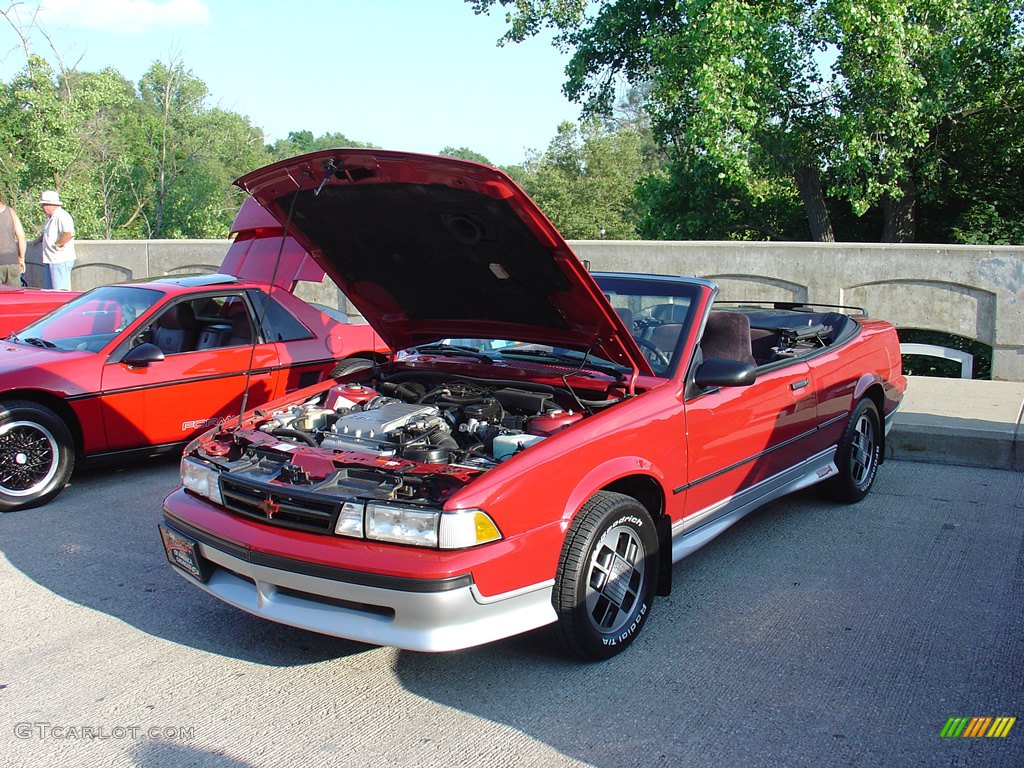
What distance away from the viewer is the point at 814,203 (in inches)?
679

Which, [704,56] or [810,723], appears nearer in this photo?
[810,723]

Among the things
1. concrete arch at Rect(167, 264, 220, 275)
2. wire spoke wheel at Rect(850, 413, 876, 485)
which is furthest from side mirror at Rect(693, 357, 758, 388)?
concrete arch at Rect(167, 264, 220, 275)

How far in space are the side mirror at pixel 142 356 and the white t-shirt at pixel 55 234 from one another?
546 cm

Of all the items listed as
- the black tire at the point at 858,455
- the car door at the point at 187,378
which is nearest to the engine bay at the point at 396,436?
the car door at the point at 187,378

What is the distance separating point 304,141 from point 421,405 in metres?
102

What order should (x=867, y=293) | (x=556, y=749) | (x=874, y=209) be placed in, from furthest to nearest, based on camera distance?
(x=874, y=209) < (x=867, y=293) < (x=556, y=749)

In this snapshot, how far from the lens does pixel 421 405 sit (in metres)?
4.38

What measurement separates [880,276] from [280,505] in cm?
922

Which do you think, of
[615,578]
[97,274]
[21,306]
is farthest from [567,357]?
[97,274]

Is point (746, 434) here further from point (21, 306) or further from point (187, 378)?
point (21, 306)

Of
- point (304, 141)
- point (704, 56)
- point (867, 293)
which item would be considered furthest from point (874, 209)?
point (304, 141)

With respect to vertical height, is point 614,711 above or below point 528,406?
below

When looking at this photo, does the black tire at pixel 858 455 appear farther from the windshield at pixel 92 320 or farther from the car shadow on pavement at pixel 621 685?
the windshield at pixel 92 320

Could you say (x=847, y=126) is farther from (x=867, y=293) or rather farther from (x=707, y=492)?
(x=707, y=492)
